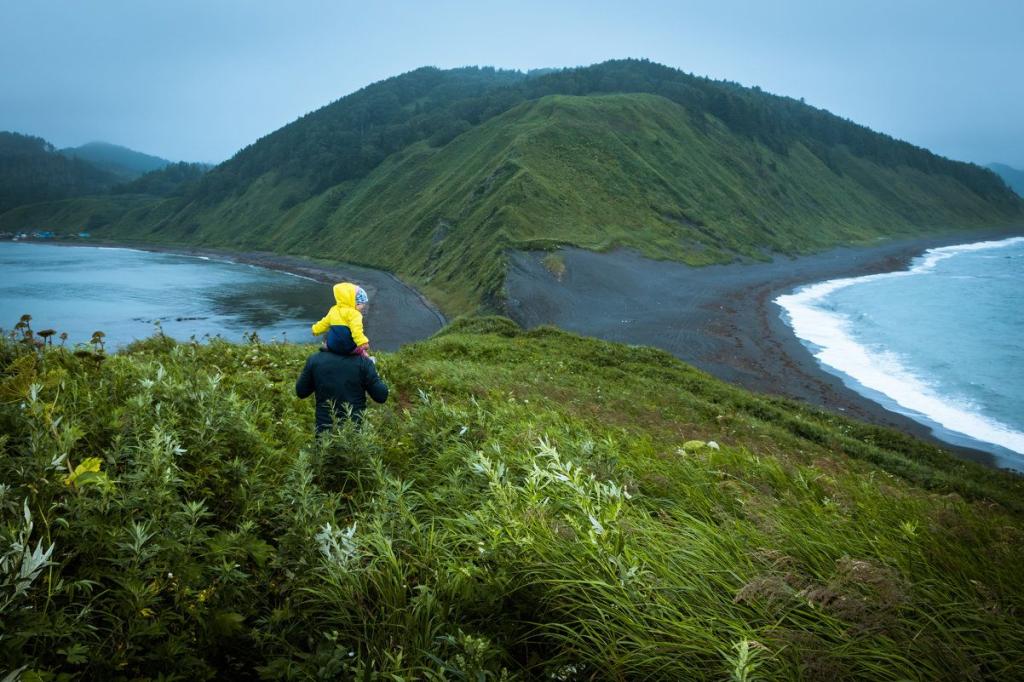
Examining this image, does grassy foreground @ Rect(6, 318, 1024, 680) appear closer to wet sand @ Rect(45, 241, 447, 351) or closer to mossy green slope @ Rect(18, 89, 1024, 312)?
wet sand @ Rect(45, 241, 447, 351)

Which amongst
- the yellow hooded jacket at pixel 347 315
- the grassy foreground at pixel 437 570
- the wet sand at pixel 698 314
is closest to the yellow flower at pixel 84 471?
the grassy foreground at pixel 437 570

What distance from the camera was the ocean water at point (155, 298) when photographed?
167 feet

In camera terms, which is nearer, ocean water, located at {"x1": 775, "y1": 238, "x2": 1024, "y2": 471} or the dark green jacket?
the dark green jacket

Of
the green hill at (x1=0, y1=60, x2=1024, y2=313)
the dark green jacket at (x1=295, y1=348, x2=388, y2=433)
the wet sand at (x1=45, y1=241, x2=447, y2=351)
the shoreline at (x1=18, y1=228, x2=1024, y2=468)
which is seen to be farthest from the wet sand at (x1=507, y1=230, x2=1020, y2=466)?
the dark green jacket at (x1=295, y1=348, x2=388, y2=433)

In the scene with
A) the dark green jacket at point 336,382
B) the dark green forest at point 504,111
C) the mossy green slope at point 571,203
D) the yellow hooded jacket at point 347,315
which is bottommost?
the dark green jacket at point 336,382

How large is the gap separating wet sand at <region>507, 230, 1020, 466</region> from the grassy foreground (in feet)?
85.3

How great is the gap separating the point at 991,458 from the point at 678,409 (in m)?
16.0

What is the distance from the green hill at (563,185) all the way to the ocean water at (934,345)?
2003cm

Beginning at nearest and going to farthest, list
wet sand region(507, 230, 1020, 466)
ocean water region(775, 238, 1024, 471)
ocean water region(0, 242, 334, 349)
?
ocean water region(775, 238, 1024, 471)
wet sand region(507, 230, 1020, 466)
ocean water region(0, 242, 334, 349)

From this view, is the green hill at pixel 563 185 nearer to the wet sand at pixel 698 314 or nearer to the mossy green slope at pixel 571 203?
the mossy green slope at pixel 571 203

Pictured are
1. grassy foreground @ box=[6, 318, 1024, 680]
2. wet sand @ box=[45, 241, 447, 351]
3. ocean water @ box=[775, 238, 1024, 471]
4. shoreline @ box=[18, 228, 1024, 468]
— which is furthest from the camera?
wet sand @ box=[45, 241, 447, 351]

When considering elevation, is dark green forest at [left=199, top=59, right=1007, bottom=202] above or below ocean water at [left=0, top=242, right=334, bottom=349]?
above

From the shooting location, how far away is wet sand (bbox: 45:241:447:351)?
47125 mm

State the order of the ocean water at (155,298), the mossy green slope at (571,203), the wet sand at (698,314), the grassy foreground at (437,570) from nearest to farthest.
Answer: the grassy foreground at (437,570) → the wet sand at (698,314) → the ocean water at (155,298) → the mossy green slope at (571,203)
